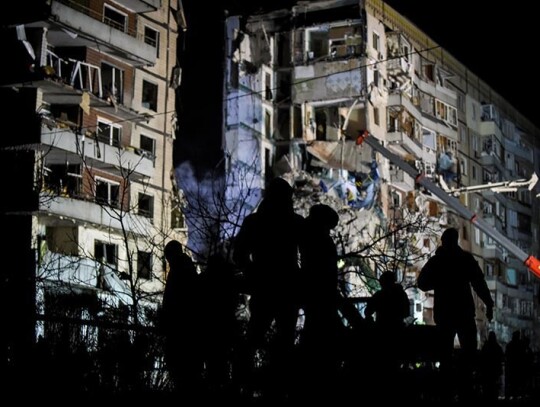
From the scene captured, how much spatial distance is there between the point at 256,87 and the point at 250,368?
4611 cm

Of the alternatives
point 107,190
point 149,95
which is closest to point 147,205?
point 107,190

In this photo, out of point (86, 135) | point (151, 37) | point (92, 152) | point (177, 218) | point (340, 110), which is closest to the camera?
point (92, 152)

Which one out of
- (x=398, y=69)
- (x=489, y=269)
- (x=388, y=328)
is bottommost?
(x=388, y=328)

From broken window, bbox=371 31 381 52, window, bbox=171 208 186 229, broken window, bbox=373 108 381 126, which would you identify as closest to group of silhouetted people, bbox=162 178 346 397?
window, bbox=171 208 186 229

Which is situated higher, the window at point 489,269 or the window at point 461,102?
the window at point 461,102

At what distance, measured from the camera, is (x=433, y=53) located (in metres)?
64.8

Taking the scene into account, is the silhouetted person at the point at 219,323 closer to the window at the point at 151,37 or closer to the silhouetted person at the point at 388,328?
the silhouetted person at the point at 388,328

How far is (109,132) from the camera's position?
135 feet

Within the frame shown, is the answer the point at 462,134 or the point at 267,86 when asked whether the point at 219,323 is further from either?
the point at 462,134

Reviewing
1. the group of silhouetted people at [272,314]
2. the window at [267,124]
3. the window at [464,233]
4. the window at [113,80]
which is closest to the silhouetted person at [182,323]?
the group of silhouetted people at [272,314]

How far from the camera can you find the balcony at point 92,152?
118 ft

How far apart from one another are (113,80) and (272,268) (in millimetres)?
34256

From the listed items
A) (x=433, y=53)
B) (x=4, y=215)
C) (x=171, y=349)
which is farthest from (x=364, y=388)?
(x=433, y=53)

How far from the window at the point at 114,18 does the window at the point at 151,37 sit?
196 cm
